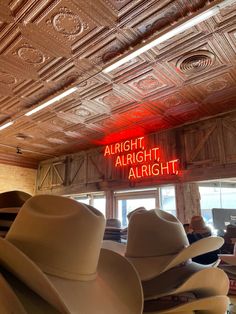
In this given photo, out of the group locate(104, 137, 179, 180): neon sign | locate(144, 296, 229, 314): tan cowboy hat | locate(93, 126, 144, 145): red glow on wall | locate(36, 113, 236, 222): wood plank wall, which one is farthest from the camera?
locate(93, 126, 144, 145): red glow on wall

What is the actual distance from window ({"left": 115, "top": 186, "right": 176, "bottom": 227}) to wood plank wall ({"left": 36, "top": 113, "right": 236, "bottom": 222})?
273mm

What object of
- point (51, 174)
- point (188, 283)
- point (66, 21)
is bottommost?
point (188, 283)

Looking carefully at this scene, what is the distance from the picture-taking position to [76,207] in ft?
3.32

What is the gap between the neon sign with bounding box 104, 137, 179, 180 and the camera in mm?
7004

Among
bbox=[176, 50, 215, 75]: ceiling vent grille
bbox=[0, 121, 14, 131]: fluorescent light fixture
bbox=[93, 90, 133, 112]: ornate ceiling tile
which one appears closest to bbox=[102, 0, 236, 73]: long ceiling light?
bbox=[176, 50, 215, 75]: ceiling vent grille

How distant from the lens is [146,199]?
303 inches

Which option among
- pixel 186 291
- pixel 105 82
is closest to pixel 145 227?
pixel 186 291

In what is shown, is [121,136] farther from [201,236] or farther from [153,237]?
[153,237]

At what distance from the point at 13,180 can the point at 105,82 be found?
701cm

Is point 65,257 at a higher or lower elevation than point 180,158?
lower

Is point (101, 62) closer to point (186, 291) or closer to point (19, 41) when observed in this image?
point (19, 41)

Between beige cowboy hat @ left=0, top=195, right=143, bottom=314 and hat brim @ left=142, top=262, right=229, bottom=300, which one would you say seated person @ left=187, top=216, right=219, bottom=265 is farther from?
beige cowboy hat @ left=0, top=195, right=143, bottom=314

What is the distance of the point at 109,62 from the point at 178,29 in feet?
4.18

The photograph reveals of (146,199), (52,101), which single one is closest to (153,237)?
(52,101)
